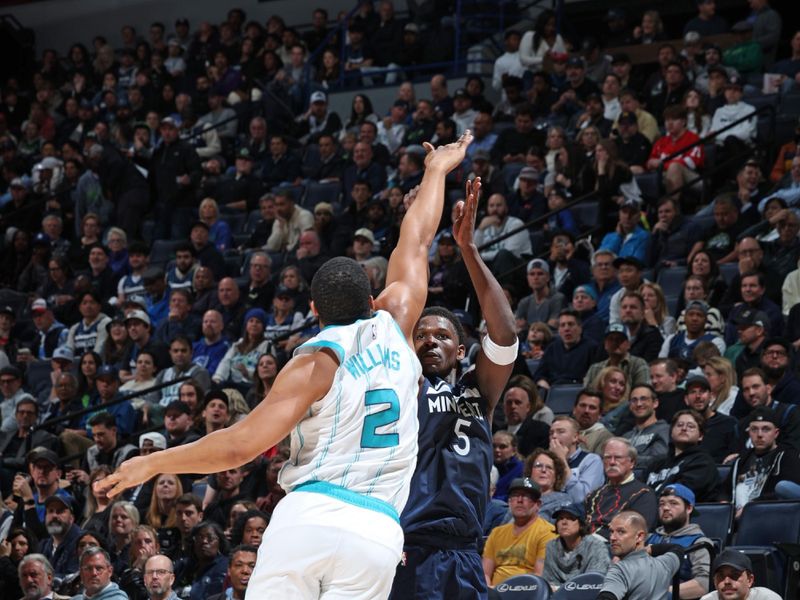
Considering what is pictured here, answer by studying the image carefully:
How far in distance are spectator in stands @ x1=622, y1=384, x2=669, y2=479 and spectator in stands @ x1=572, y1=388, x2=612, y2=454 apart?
220 millimetres

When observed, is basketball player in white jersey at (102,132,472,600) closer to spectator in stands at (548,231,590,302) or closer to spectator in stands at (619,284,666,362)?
spectator in stands at (619,284,666,362)

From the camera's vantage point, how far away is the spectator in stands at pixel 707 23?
50.6ft

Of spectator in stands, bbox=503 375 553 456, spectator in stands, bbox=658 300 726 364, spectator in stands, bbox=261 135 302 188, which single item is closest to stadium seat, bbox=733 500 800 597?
spectator in stands, bbox=503 375 553 456

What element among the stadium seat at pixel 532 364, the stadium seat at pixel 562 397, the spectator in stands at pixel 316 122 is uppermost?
the spectator in stands at pixel 316 122

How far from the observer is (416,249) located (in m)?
4.91

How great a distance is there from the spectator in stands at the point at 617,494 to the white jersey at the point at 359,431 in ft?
14.7

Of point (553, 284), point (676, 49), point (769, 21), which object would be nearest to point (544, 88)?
point (676, 49)

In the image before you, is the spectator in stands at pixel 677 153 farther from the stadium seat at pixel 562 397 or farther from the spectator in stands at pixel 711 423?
the spectator in stands at pixel 711 423

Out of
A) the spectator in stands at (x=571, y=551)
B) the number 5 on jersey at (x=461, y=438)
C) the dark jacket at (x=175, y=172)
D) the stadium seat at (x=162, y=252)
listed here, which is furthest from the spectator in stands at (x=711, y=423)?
the dark jacket at (x=175, y=172)

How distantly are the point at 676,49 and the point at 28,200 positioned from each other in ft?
29.7

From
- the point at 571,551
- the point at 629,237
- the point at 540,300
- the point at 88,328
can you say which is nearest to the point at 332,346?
the point at 571,551

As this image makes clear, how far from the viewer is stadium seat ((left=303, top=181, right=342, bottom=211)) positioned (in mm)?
15945

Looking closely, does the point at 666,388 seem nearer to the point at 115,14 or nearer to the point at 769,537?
the point at 769,537

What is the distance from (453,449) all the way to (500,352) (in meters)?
0.43
